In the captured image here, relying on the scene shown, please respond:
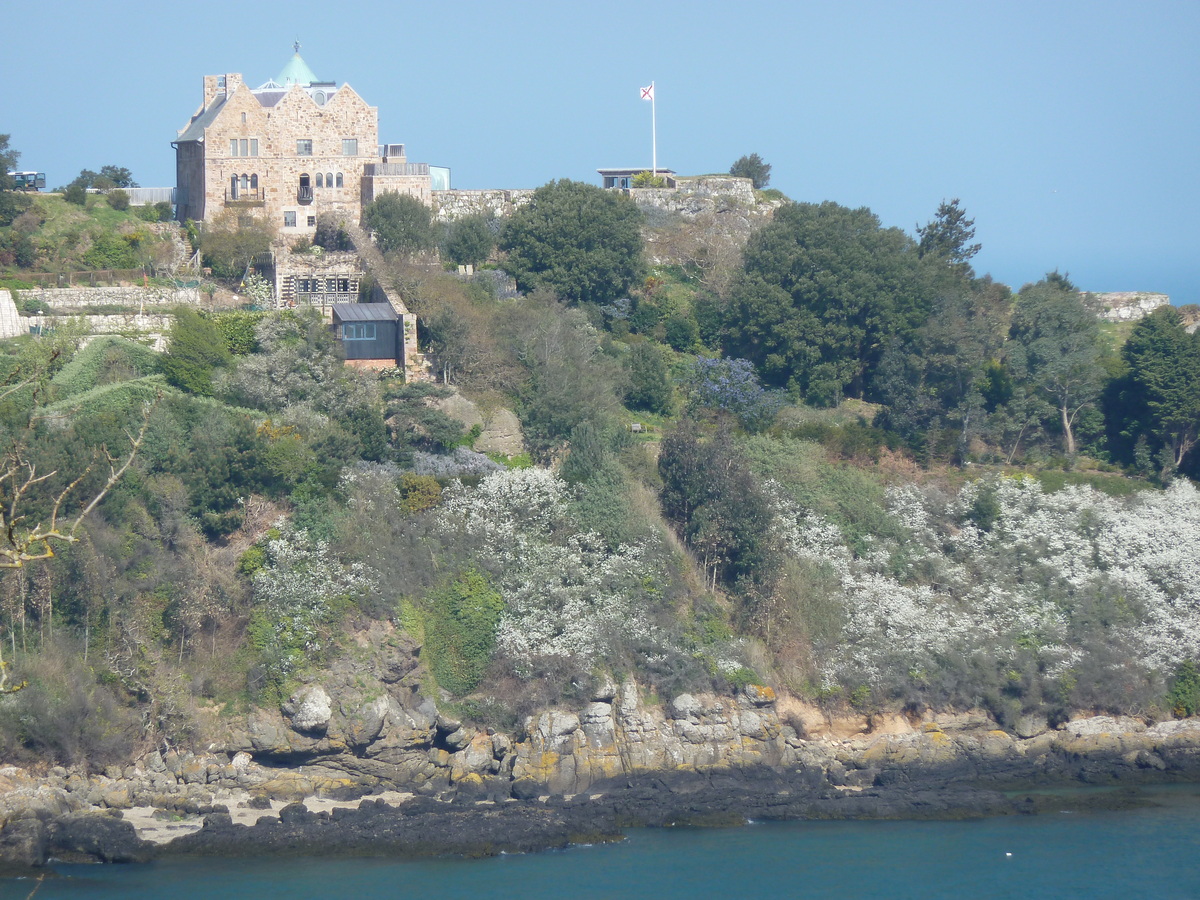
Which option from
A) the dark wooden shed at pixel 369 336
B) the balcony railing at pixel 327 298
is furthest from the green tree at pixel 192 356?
the balcony railing at pixel 327 298

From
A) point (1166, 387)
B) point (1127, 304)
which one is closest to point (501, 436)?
point (1166, 387)

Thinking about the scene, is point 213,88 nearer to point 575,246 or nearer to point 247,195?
point 247,195

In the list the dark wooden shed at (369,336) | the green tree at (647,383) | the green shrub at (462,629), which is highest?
the dark wooden shed at (369,336)

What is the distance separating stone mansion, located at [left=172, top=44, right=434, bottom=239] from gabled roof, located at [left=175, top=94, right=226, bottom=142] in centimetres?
14

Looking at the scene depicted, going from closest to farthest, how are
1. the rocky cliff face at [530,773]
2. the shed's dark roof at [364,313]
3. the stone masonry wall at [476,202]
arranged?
1. the rocky cliff face at [530,773]
2. the shed's dark roof at [364,313]
3. the stone masonry wall at [476,202]

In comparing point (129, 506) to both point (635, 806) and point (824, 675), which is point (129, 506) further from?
point (824, 675)

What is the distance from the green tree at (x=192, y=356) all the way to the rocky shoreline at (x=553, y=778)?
9915mm

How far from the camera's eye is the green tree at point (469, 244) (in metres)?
42.2

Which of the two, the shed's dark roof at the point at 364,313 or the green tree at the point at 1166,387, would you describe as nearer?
the shed's dark roof at the point at 364,313

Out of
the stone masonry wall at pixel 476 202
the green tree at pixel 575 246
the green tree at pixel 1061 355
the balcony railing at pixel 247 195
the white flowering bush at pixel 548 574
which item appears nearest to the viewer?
the white flowering bush at pixel 548 574

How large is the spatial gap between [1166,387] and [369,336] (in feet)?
74.8

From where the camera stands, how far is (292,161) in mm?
44250

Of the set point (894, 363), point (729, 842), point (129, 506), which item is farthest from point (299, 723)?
point (894, 363)

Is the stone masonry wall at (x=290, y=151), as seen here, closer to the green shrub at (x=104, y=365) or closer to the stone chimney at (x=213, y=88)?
the stone chimney at (x=213, y=88)
